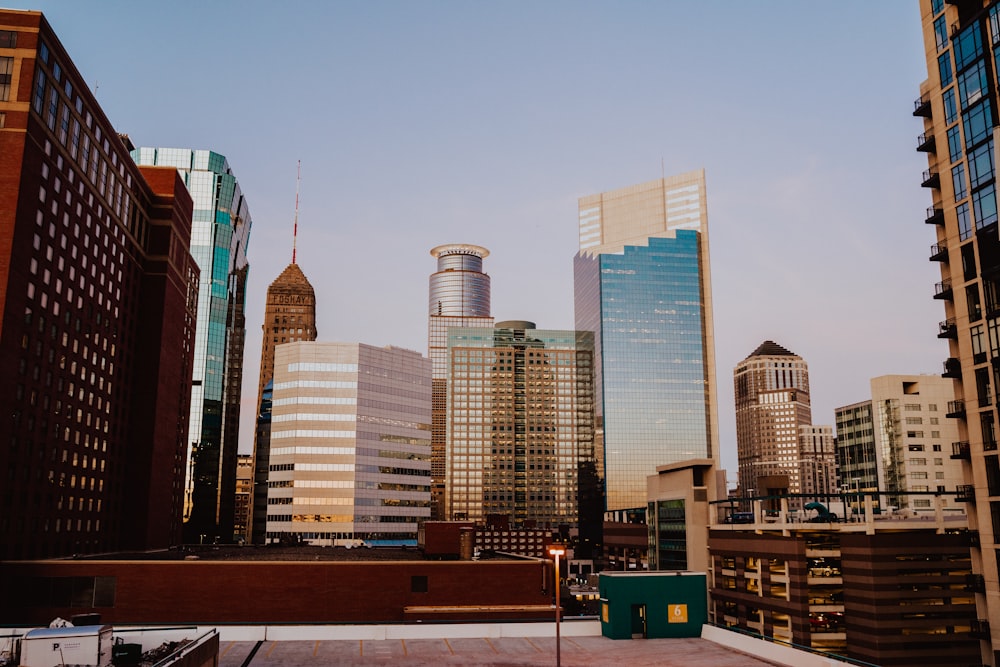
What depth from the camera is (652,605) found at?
5375 cm

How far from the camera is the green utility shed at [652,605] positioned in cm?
5297

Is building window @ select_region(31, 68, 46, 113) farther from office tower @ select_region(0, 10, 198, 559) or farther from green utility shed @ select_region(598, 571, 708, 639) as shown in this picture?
green utility shed @ select_region(598, 571, 708, 639)

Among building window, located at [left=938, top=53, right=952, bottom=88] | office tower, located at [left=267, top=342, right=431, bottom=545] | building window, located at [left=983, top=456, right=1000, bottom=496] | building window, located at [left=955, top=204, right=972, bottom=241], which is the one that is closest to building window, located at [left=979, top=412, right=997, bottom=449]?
building window, located at [left=983, top=456, right=1000, bottom=496]

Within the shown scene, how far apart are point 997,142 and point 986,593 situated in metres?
A: 65.4

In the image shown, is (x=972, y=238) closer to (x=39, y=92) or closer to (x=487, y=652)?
(x=487, y=652)

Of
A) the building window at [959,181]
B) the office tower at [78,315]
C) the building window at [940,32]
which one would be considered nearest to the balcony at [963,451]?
the building window at [959,181]

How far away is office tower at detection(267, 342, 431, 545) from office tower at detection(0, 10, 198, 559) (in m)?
48.3

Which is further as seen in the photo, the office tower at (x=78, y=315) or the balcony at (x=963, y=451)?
the office tower at (x=78, y=315)

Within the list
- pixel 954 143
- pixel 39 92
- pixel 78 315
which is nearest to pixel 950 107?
pixel 954 143

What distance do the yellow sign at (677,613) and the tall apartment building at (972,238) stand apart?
102 ft

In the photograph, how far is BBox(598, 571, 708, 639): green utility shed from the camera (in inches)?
2085

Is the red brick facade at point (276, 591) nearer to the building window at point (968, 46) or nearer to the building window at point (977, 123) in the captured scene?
the building window at point (977, 123)

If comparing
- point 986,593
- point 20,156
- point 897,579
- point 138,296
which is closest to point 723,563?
point 897,579

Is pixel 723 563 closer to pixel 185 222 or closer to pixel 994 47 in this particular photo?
pixel 994 47
